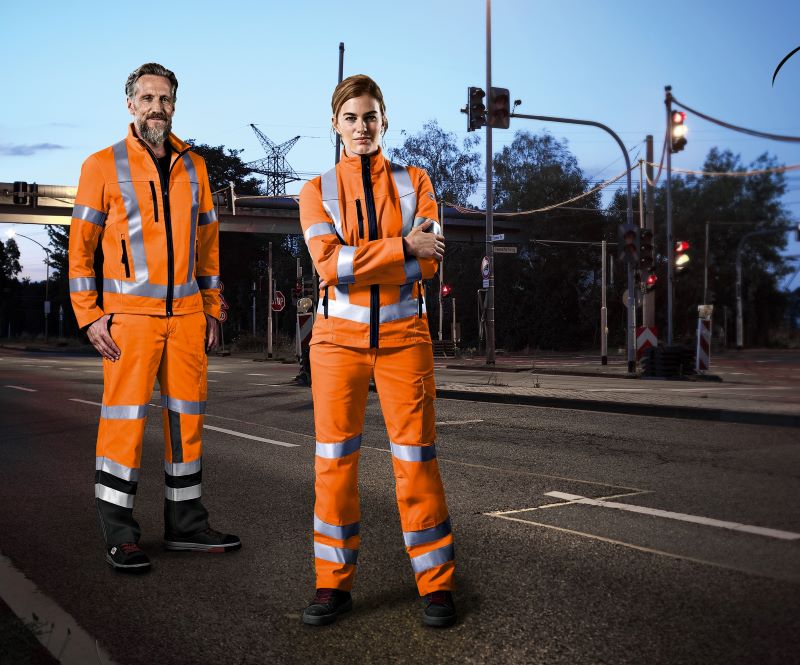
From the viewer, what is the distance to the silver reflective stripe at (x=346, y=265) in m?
3.54

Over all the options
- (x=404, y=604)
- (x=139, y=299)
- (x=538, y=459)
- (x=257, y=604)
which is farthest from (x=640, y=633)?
(x=538, y=459)

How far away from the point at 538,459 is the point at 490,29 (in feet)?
78.8

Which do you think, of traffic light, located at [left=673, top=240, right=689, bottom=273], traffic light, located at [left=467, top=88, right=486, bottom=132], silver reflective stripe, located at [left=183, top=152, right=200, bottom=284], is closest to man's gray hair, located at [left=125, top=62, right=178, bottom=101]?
silver reflective stripe, located at [left=183, top=152, right=200, bottom=284]

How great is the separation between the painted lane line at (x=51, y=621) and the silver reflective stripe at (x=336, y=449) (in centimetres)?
104

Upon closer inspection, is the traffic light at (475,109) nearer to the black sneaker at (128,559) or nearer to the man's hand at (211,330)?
the man's hand at (211,330)

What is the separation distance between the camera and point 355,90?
147 inches

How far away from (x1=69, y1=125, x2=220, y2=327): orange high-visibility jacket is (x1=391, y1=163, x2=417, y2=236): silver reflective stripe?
4.41 ft

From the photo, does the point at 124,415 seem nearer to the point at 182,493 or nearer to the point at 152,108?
the point at 182,493

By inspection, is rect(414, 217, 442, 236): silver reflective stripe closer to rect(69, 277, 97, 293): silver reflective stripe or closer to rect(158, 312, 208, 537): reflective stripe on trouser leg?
rect(158, 312, 208, 537): reflective stripe on trouser leg

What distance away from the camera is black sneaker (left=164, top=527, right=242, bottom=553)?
188 inches

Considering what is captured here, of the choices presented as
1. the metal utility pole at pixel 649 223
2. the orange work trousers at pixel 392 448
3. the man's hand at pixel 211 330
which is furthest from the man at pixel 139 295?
the metal utility pole at pixel 649 223

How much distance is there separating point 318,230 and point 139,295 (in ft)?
3.86

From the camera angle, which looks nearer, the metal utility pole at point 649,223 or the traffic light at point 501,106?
the traffic light at point 501,106

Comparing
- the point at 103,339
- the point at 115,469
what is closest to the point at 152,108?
the point at 103,339
